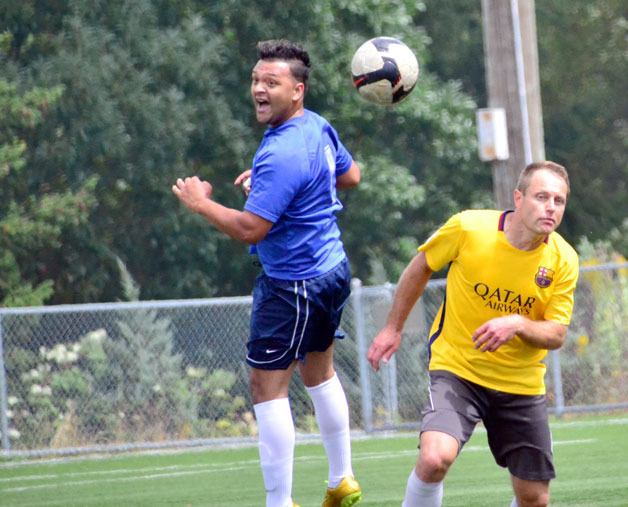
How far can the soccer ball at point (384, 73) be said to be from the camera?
760 centimetres

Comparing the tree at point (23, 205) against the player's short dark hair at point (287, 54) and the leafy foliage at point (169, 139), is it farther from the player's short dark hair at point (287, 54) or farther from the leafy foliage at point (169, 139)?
the player's short dark hair at point (287, 54)

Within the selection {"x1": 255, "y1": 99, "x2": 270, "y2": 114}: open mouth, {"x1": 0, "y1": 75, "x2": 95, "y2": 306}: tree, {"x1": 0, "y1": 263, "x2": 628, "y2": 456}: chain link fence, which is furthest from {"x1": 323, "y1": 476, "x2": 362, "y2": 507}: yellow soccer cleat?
{"x1": 0, "y1": 75, "x2": 95, "y2": 306}: tree

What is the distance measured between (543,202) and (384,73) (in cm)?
192

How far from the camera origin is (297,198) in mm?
6664

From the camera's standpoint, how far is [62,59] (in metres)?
19.5

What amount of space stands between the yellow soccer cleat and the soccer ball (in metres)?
2.00

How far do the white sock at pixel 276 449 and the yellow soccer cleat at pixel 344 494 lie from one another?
13.9 inches

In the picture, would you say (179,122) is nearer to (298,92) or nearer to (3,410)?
(3,410)

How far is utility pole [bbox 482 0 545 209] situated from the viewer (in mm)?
14156

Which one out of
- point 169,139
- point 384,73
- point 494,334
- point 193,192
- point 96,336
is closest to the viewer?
point 494,334

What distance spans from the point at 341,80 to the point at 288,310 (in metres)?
15.7

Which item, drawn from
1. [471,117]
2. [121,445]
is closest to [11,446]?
[121,445]

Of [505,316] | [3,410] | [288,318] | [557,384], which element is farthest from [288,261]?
[557,384]

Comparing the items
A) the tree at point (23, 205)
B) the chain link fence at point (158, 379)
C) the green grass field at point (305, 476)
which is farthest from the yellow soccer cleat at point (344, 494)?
the tree at point (23, 205)
